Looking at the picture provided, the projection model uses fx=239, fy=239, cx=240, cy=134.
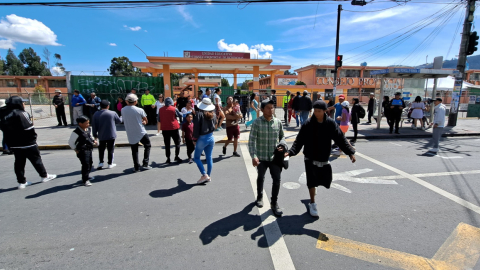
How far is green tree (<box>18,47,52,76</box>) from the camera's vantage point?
6051 centimetres

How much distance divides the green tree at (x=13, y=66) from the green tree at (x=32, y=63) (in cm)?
141

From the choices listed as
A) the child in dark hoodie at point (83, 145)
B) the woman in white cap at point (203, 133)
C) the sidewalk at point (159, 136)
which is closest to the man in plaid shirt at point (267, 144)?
the woman in white cap at point (203, 133)

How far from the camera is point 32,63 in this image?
61.5 metres

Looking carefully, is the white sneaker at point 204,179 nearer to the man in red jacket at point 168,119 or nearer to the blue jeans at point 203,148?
the blue jeans at point 203,148

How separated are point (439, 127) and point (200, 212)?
7418 millimetres

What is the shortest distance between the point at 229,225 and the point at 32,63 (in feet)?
267

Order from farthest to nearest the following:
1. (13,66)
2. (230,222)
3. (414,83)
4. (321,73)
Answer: (13,66) < (321,73) < (414,83) < (230,222)

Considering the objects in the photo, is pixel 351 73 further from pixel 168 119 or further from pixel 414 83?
pixel 168 119

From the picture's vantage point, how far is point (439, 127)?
276 inches

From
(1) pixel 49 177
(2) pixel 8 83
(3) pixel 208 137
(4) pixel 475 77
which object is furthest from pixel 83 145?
(4) pixel 475 77

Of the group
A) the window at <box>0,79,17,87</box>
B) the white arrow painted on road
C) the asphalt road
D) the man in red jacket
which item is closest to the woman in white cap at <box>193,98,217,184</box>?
the asphalt road

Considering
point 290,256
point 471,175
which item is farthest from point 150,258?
point 471,175

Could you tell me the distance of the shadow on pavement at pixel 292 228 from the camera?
115 inches

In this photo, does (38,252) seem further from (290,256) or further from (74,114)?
(74,114)
